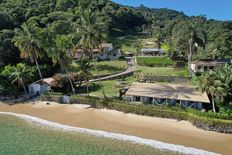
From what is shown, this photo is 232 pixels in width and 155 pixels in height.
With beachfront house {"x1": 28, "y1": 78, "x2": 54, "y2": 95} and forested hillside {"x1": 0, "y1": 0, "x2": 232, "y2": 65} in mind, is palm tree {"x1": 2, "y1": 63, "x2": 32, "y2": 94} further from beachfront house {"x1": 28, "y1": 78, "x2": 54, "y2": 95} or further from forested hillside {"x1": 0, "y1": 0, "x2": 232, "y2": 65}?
forested hillside {"x1": 0, "y1": 0, "x2": 232, "y2": 65}

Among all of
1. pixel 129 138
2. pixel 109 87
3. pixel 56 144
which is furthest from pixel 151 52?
pixel 56 144

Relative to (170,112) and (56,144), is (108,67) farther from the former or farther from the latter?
(56,144)

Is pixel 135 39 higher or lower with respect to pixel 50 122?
higher

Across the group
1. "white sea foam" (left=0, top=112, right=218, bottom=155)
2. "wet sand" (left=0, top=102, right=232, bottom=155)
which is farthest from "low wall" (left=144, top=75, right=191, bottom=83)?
"white sea foam" (left=0, top=112, right=218, bottom=155)

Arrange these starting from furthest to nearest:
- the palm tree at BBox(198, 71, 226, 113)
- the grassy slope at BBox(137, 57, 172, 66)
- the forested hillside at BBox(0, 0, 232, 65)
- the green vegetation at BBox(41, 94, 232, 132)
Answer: the grassy slope at BBox(137, 57, 172, 66) → the forested hillside at BBox(0, 0, 232, 65) → the palm tree at BBox(198, 71, 226, 113) → the green vegetation at BBox(41, 94, 232, 132)

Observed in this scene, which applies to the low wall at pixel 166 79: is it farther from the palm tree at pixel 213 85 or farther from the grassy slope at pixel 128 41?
the grassy slope at pixel 128 41

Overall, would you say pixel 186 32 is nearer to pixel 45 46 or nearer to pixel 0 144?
pixel 45 46

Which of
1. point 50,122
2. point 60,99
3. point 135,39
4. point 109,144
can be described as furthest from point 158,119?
point 135,39
